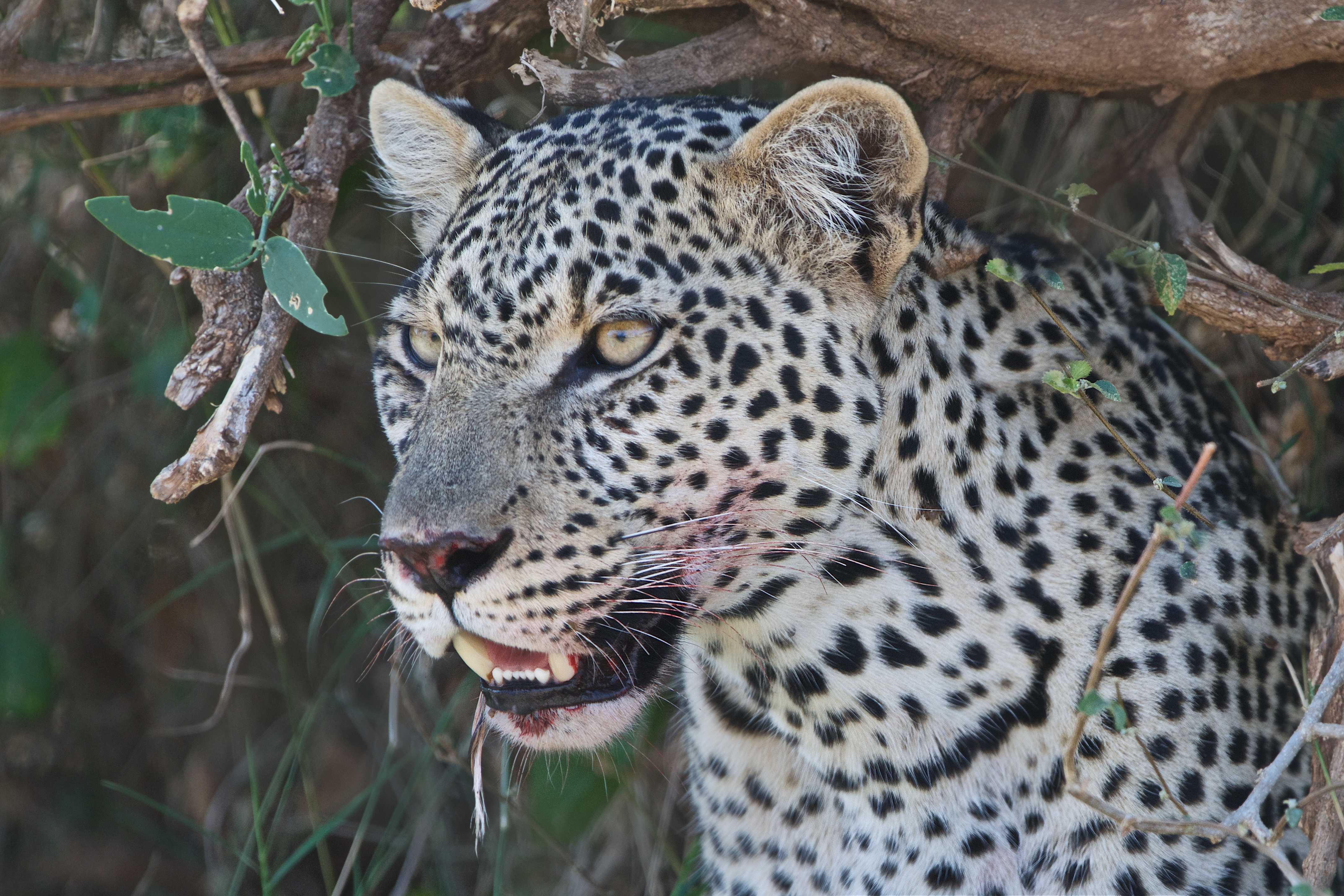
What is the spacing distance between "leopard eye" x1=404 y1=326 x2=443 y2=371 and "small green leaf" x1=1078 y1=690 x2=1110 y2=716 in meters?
1.44

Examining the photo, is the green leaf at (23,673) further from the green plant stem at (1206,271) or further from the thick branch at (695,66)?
A: the green plant stem at (1206,271)

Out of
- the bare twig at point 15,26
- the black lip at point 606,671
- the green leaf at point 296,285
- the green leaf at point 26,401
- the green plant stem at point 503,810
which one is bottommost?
the green plant stem at point 503,810

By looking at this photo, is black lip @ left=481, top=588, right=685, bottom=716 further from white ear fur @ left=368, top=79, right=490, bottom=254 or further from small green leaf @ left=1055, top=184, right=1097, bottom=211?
small green leaf @ left=1055, top=184, right=1097, bottom=211

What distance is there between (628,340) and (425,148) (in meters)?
0.93

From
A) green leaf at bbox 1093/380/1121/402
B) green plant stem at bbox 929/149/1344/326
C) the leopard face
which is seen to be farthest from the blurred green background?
green leaf at bbox 1093/380/1121/402

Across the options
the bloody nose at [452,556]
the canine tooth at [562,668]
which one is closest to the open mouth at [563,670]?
the canine tooth at [562,668]

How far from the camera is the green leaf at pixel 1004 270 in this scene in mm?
2434

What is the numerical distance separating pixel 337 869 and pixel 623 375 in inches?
138

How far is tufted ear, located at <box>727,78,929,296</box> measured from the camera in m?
2.33

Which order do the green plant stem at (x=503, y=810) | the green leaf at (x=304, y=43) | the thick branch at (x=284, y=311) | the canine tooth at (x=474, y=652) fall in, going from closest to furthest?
the canine tooth at (x=474, y=652)
the thick branch at (x=284, y=311)
the green leaf at (x=304, y=43)
the green plant stem at (x=503, y=810)

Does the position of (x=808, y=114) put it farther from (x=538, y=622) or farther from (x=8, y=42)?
(x=8, y=42)

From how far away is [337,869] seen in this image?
5.05 meters

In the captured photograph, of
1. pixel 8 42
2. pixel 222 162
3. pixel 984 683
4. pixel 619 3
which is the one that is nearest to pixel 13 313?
pixel 222 162

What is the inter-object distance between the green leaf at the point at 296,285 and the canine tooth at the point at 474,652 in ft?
2.07
